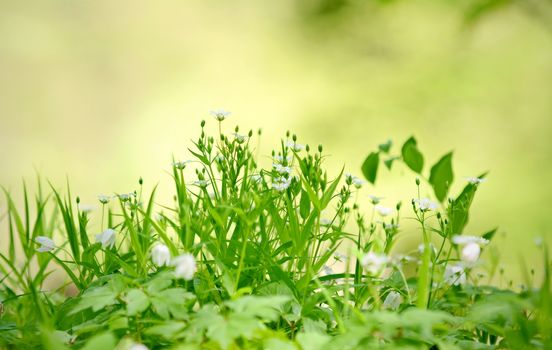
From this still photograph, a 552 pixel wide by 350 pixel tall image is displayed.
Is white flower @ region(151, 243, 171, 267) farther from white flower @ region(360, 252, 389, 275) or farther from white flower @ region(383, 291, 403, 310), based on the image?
white flower @ region(383, 291, 403, 310)

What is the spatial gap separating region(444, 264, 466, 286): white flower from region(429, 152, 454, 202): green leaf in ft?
0.45

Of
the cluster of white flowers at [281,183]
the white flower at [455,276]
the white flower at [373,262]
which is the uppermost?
the cluster of white flowers at [281,183]

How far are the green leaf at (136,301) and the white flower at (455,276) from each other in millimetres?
551

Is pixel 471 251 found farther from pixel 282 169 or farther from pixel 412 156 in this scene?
pixel 282 169

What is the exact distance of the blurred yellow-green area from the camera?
11.2 feet

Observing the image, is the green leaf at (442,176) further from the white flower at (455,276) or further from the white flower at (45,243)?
the white flower at (45,243)

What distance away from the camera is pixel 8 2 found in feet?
12.1

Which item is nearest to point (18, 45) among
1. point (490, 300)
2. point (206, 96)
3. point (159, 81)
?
point (159, 81)

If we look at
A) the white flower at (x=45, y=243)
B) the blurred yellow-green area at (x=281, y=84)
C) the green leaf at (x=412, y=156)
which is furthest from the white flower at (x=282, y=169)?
the blurred yellow-green area at (x=281, y=84)

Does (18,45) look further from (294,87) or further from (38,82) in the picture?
(294,87)

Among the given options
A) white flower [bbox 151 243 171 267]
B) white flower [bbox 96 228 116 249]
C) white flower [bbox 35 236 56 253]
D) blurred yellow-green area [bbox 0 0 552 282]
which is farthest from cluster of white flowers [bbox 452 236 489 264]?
blurred yellow-green area [bbox 0 0 552 282]

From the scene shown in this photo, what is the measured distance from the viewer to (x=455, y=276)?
3.59 feet

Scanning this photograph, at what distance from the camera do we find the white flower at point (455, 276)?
107 cm

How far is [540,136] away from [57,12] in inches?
121
